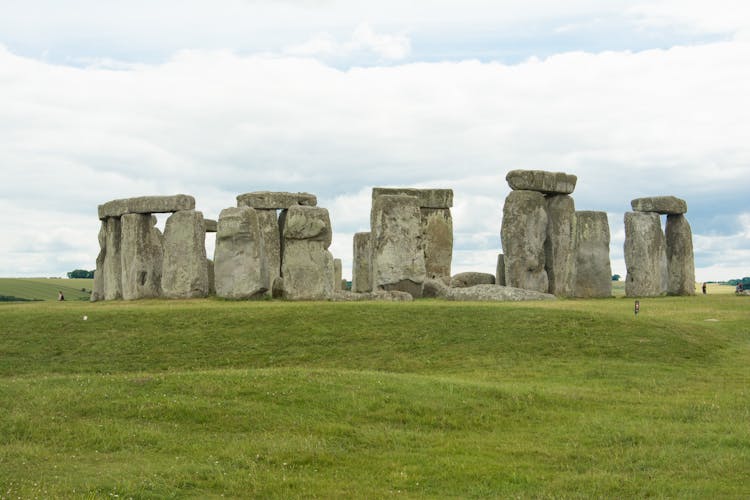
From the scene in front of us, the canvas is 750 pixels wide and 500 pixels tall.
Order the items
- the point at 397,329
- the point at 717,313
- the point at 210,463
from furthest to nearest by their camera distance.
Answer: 1. the point at 717,313
2. the point at 397,329
3. the point at 210,463

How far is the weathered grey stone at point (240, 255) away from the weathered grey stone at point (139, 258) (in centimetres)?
555

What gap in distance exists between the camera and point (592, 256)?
42812 millimetres

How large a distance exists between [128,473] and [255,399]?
179 inches

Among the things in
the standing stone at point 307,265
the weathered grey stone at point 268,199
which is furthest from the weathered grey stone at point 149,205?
the standing stone at point 307,265

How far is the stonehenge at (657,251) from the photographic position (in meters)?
43.4

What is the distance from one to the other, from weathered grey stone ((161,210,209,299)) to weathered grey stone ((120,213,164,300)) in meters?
2.20

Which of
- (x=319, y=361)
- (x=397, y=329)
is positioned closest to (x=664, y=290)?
(x=397, y=329)

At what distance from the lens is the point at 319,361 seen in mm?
24969

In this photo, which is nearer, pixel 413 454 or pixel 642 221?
pixel 413 454

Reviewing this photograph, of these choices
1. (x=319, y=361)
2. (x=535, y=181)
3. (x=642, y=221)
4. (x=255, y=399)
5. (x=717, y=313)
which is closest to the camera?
(x=255, y=399)

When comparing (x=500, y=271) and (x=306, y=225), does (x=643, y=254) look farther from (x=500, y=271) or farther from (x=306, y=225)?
(x=306, y=225)

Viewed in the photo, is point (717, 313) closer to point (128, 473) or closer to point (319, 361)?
point (319, 361)

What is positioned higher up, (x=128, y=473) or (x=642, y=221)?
(x=642, y=221)

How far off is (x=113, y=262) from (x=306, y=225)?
38.5 feet
